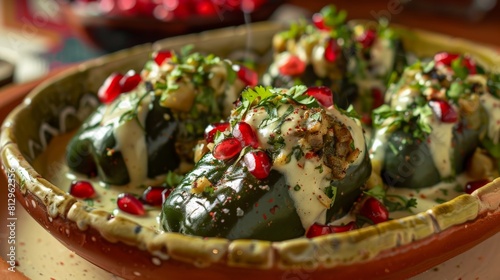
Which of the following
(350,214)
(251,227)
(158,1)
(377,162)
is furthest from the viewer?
(158,1)

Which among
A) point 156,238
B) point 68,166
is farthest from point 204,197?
point 68,166

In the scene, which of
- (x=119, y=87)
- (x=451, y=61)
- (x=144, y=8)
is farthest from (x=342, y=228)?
(x=144, y=8)

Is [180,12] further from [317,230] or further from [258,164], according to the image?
[317,230]

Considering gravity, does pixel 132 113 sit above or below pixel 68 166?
above

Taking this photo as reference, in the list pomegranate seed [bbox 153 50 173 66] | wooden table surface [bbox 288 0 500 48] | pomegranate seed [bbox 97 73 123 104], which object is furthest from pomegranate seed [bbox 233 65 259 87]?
wooden table surface [bbox 288 0 500 48]

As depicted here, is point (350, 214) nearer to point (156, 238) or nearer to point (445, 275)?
point (445, 275)

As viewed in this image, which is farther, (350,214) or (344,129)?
(350,214)

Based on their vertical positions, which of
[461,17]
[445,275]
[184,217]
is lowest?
[461,17]

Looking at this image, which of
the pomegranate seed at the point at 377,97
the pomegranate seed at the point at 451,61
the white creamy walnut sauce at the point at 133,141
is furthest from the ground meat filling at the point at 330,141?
the pomegranate seed at the point at 377,97
